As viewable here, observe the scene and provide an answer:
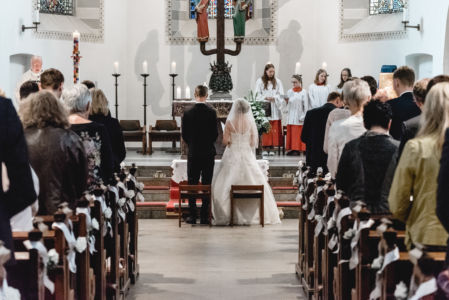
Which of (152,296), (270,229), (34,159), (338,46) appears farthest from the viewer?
(338,46)

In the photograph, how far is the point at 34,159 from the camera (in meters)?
4.81

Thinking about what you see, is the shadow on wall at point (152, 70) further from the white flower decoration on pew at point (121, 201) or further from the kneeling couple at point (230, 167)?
the white flower decoration on pew at point (121, 201)

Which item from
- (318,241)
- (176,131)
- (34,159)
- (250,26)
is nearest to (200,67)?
(250,26)

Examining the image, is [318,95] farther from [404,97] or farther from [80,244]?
[80,244]

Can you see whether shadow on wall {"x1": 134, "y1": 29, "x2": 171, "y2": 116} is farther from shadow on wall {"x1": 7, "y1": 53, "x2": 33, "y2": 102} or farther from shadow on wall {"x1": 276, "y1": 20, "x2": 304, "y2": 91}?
shadow on wall {"x1": 7, "y1": 53, "x2": 33, "y2": 102}

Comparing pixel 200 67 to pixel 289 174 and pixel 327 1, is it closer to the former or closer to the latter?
pixel 327 1

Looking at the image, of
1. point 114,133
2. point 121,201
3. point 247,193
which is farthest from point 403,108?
point 247,193

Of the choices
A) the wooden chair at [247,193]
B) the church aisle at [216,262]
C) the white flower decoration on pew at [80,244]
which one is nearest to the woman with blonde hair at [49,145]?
the white flower decoration on pew at [80,244]

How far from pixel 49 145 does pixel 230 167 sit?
5.50 meters

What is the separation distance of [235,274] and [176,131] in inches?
303

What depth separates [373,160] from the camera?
4.99m

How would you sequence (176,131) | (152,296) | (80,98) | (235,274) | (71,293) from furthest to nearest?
(176,131) < (235,274) < (152,296) < (80,98) < (71,293)

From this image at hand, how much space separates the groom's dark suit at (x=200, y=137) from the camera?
32.0 feet

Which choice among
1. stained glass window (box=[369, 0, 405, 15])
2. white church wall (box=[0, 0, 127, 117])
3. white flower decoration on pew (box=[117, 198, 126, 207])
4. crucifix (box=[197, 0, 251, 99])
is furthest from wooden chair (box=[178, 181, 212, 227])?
stained glass window (box=[369, 0, 405, 15])
